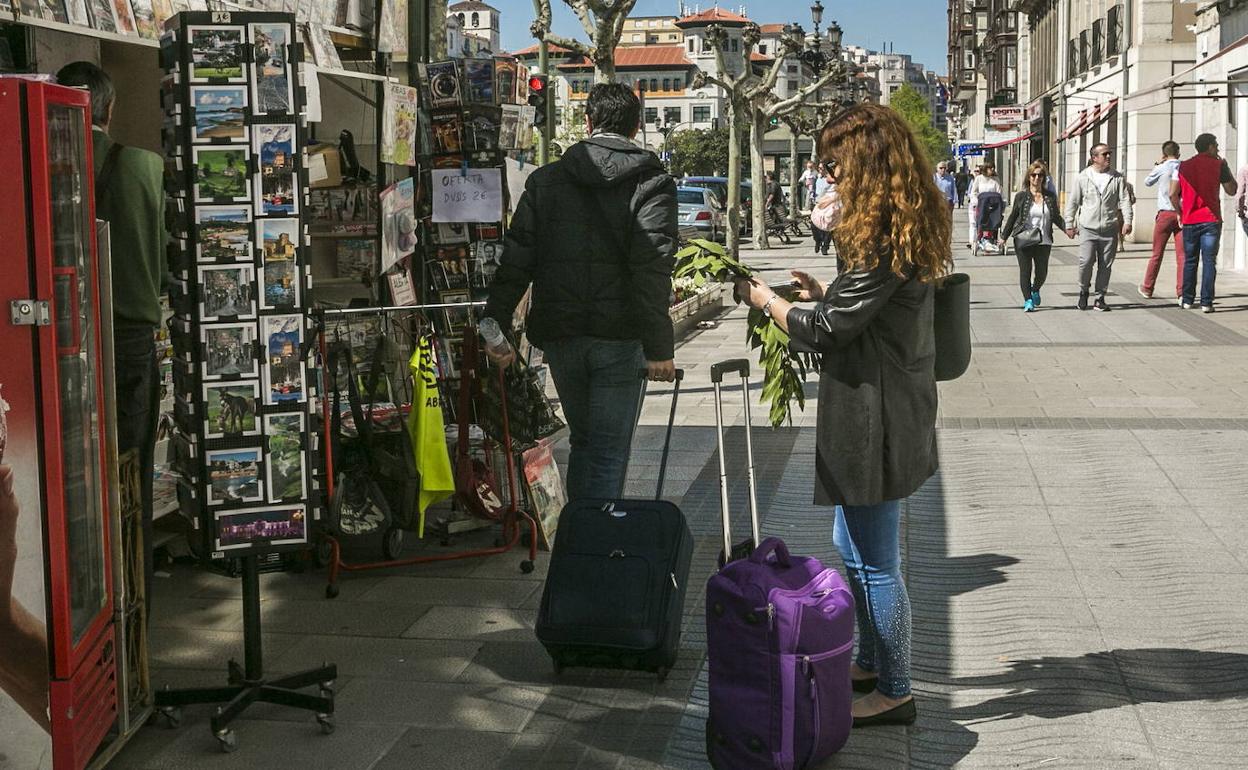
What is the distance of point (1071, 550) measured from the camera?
6727 millimetres

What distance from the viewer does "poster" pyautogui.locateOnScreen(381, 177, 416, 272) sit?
22.9 ft

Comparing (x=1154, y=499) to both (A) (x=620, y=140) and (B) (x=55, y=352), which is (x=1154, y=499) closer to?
(A) (x=620, y=140)

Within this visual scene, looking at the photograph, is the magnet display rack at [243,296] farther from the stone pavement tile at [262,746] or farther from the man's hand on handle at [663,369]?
the man's hand on handle at [663,369]

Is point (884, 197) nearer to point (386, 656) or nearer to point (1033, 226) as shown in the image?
point (386, 656)

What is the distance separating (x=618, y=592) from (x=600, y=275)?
1193 millimetres

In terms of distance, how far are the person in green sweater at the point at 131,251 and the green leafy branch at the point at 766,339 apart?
70.6 inches

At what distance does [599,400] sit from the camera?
555cm

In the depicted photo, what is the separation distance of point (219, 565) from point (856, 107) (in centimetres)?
348

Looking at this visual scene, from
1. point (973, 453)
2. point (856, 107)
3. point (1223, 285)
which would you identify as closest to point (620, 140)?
point (856, 107)

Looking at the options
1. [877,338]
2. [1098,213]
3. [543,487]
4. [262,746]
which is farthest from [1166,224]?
[262,746]

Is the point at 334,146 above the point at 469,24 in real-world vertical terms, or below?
below

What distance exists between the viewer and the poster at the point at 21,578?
11.9 ft

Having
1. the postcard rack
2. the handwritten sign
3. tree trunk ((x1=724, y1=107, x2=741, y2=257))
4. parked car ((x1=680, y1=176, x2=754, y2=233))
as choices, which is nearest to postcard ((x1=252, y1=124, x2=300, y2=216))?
the postcard rack

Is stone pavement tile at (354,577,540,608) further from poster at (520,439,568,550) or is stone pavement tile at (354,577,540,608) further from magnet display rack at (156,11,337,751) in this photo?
magnet display rack at (156,11,337,751)
